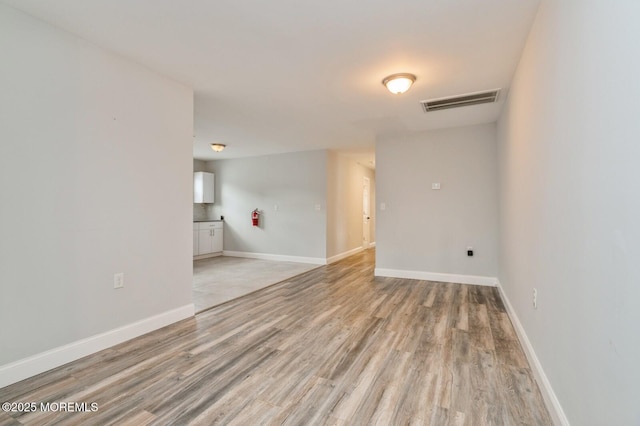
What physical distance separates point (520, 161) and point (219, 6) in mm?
2575

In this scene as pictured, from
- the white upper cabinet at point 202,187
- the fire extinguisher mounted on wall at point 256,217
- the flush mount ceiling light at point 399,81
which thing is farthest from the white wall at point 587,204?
the white upper cabinet at point 202,187

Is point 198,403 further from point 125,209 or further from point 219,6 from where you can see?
point 219,6

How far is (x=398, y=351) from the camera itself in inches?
90.0

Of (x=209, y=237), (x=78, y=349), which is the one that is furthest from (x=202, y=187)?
(x=78, y=349)

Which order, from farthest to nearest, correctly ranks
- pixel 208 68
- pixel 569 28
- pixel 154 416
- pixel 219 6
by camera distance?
pixel 208 68 < pixel 219 6 < pixel 154 416 < pixel 569 28

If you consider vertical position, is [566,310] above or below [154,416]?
above

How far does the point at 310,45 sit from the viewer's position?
7.60 ft

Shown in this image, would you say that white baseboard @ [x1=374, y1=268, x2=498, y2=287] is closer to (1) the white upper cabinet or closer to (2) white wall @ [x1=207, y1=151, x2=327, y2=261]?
(2) white wall @ [x1=207, y1=151, x2=327, y2=261]

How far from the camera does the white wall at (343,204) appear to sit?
20.6 ft

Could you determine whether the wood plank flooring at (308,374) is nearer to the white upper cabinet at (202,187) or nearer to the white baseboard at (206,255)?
the white baseboard at (206,255)

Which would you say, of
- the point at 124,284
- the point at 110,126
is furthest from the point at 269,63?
the point at 124,284

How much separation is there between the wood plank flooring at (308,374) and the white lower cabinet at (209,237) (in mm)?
3766

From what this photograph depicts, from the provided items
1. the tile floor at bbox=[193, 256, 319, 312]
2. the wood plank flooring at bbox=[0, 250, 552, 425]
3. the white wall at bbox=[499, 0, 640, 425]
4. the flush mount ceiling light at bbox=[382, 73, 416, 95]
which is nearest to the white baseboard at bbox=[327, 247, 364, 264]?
the tile floor at bbox=[193, 256, 319, 312]

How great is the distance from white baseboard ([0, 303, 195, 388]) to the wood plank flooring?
0.06m
